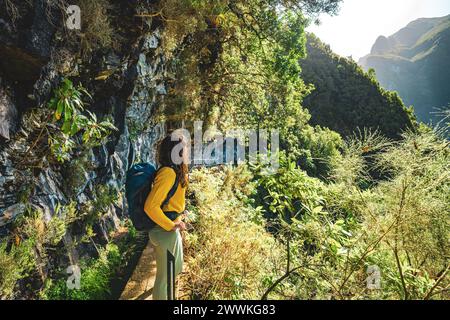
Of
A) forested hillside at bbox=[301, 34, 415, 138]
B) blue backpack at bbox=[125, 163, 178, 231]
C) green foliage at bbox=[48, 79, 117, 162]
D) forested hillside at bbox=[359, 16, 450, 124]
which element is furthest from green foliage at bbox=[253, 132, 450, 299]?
forested hillside at bbox=[359, 16, 450, 124]

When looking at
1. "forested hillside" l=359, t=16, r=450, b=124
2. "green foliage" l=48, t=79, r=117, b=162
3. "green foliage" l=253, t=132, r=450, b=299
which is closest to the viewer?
"green foliage" l=253, t=132, r=450, b=299

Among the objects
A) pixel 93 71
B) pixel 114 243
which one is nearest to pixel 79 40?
pixel 93 71

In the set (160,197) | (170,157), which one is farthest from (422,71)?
(160,197)

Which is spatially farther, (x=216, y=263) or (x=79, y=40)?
(x=216, y=263)

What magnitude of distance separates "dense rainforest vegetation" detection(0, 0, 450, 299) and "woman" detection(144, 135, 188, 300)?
39.8 inches

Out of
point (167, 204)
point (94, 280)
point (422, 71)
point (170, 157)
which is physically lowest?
point (94, 280)

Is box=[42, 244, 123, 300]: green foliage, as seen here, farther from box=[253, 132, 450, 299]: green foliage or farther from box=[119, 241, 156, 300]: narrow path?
box=[253, 132, 450, 299]: green foliage

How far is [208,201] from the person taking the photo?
6262mm

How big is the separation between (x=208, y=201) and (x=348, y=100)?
43.4 m

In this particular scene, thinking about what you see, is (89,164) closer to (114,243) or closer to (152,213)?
(114,243)

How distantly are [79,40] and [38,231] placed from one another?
7.97 ft

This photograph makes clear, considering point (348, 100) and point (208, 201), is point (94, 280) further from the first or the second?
point (348, 100)

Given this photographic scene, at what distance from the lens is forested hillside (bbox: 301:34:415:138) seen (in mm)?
41625

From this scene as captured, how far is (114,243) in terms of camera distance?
4.68 metres
